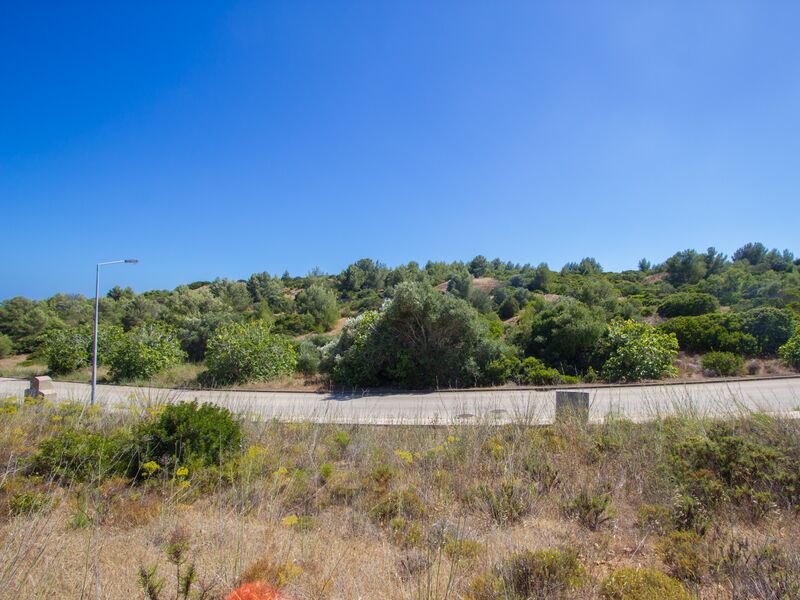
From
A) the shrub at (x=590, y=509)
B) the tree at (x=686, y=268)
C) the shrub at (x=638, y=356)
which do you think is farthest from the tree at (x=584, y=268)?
the shrub at (x=590, y=509)

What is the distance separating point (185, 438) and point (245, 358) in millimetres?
10870

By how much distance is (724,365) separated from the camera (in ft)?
47.2

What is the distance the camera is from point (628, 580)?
289cm

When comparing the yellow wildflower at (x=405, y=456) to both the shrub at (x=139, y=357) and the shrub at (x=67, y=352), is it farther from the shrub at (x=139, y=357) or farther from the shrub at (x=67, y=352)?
the shrub at (x=67, y=352)

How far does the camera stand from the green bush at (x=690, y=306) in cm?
2336

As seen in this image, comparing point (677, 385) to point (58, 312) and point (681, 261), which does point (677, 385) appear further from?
point (58, 312)

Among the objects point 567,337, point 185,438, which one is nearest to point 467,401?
point 567,337

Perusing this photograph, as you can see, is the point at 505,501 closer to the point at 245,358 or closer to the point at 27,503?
the point at 27,503

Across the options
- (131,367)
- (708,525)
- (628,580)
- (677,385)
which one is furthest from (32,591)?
(131,367)

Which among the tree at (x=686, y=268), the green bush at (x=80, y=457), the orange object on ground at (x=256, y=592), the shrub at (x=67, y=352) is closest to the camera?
the orange object on ground at (x=256, y=592)

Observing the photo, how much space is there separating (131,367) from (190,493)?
1647 cm

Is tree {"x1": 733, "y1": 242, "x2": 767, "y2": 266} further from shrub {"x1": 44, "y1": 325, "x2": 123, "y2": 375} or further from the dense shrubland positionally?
shrub {"x1": 44, "y1": 325, "x2": 123, "y2": 375}

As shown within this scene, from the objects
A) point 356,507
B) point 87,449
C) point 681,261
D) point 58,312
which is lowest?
point 356,507

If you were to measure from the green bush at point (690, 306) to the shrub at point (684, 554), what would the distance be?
24380 mm
